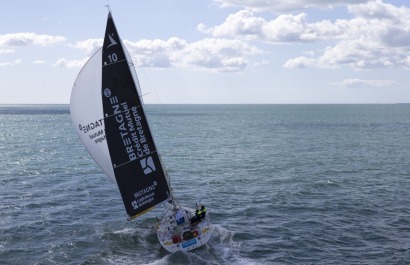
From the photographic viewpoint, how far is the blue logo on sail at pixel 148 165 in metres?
27.2

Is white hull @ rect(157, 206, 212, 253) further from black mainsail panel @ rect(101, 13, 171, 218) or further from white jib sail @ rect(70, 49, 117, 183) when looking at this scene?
white jib sail @ rect(70, 49, 117, 183)

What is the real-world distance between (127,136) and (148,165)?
7.82 ft

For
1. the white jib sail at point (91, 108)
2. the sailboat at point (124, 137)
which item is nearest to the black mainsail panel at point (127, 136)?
the sailboat at point (124, 137)

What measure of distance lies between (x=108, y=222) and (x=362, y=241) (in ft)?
61.2

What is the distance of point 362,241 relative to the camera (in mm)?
29438

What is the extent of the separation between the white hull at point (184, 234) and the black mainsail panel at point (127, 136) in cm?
182

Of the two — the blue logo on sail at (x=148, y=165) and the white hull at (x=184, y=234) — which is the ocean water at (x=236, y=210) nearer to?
the white hull at (x=184, y=234)

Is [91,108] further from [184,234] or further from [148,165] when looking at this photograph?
[184,234]

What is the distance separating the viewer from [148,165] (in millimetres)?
27328

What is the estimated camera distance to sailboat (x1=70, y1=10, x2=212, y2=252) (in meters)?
24.5

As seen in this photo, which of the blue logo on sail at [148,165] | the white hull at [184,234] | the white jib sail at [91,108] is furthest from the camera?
the blue logo on sail at [148,165]

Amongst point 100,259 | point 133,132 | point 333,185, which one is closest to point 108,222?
point 100,259

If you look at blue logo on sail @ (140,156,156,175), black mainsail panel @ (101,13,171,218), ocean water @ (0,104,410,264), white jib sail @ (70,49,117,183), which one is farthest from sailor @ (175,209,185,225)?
white jib sail @ (70,49,117,183)

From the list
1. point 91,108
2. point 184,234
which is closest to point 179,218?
point 184,234
